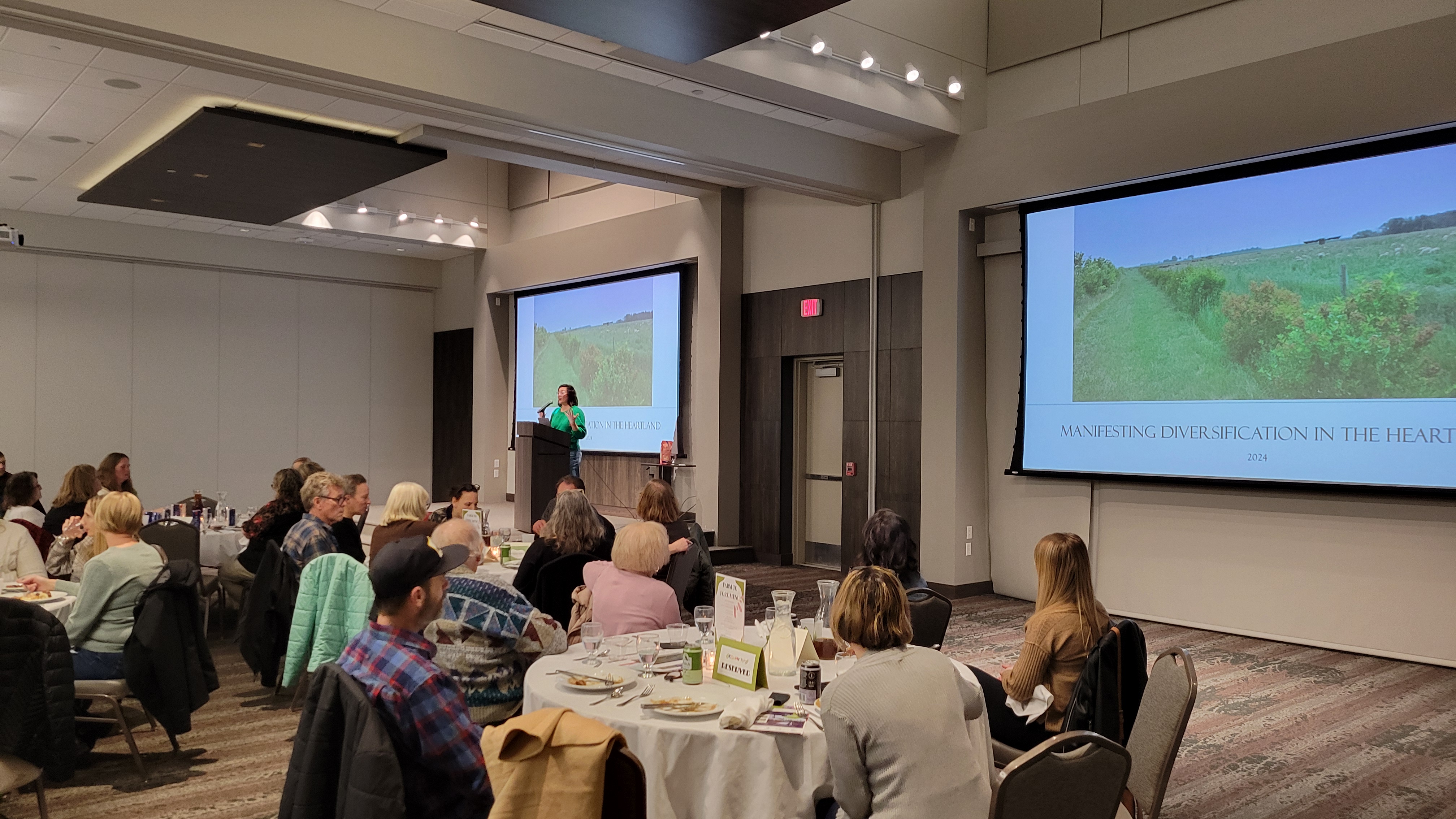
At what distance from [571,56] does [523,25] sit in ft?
1.94

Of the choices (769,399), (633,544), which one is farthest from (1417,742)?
(769,399)

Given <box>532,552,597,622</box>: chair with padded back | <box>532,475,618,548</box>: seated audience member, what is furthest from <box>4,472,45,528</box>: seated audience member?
<box>532,552,597,622</box>: chair with padded back

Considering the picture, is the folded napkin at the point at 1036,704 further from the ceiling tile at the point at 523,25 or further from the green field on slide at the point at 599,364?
the green field on slide at the point at 599,364

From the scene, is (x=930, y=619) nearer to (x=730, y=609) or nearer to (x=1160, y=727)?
(x=730, y=609)

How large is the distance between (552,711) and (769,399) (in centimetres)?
880

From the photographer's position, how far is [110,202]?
1164 cm

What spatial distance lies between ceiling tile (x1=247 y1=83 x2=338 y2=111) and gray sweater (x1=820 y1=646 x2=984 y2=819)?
23.7ft

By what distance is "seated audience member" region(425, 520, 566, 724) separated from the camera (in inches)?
135

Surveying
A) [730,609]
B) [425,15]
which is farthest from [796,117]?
[730,609]

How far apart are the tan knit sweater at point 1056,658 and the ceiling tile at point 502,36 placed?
18.0ft

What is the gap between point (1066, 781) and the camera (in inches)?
89.7

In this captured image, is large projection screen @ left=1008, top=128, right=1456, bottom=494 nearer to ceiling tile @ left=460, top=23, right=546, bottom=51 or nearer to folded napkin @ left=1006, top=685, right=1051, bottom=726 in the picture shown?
ceiling tile @ left=460, top=23, right=546, bottom=51

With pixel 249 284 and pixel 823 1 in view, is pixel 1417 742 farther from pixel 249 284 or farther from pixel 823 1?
pixel 249 284

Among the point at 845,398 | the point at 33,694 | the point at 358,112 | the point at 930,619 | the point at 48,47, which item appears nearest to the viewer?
the point at 33,694
